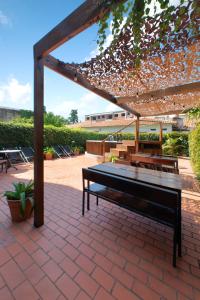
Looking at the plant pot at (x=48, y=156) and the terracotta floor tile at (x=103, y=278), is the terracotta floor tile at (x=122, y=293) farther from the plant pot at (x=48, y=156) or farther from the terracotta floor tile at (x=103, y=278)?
the plant pot at (x=48, y=156)

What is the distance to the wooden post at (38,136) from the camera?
2363 millimetres

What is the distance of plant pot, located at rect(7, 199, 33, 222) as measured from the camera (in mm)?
2615

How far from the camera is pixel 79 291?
1514 millimetres

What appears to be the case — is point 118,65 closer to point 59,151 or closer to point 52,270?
point 52,270

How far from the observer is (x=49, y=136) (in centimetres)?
1008

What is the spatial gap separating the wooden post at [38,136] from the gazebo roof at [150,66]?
720 millimetres

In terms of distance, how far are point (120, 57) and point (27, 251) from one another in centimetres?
326

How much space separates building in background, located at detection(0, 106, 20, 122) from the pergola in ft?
81.1

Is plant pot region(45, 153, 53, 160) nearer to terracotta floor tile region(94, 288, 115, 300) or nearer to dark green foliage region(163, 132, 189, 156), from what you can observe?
dark green foliage region(163, 132, 189, 156)

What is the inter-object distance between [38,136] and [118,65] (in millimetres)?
1976

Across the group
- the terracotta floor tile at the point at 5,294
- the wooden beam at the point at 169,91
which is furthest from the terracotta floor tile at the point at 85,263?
the wooden beam at the point at 169,91

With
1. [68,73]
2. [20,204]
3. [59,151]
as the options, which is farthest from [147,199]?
[59,151]

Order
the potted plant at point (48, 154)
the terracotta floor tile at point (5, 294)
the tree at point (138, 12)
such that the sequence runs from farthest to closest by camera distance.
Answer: the potted plant at point (48, 154)
the terracotta floor tile at point (5, 294)
the tree at point (138, 12)

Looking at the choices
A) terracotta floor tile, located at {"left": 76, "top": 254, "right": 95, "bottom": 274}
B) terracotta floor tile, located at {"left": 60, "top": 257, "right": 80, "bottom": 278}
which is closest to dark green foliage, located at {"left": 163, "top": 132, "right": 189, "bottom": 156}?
terracotta floor tile, located at {"left": 76, "top": 254, "right": 95, "bottom": 274}
